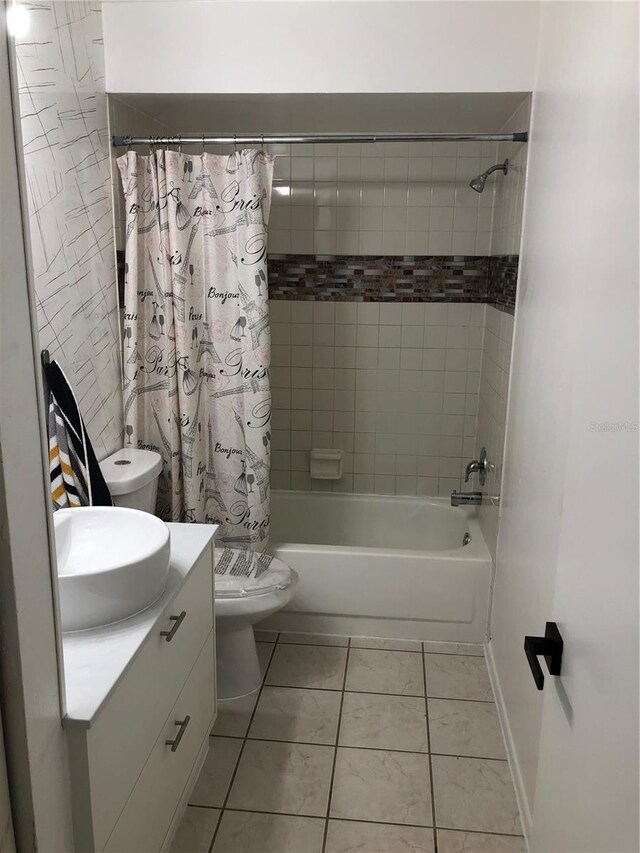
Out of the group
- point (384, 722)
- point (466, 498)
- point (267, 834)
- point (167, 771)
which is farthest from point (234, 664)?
point (466, 498)

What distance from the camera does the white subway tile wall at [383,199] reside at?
329 centimetres

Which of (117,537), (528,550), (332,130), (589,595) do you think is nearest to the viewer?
(589,595)

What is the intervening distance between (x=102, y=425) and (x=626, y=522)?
208 centimetres

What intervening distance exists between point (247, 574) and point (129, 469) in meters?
0.58

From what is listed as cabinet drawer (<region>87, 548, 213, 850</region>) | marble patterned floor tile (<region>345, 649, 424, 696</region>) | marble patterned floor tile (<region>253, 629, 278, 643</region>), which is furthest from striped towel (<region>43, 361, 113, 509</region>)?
marble patterned floor tile (<region>345, 649, 424, 696</region>)

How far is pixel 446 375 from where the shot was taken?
11.5ft

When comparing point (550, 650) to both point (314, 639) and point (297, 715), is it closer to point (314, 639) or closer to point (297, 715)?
point (297, 715)

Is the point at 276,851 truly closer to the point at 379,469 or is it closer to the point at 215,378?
the point at 215,378

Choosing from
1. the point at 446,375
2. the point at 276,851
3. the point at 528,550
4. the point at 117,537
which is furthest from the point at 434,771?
the point at 446,375

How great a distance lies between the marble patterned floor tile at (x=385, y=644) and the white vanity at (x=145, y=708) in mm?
908

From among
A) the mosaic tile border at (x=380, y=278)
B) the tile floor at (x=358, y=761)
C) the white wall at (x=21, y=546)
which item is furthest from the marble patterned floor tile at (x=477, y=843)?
the mosaic tile border at (x=380, y=278)

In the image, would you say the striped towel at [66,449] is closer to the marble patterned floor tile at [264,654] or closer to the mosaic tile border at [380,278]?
the marble patterned floor tile at [264,654]

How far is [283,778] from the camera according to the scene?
86.1 inches

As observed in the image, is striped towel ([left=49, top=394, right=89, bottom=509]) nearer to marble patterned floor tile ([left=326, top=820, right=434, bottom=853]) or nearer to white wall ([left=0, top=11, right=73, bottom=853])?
white wall ([left=0, top=11, right=73, bottom=853])
